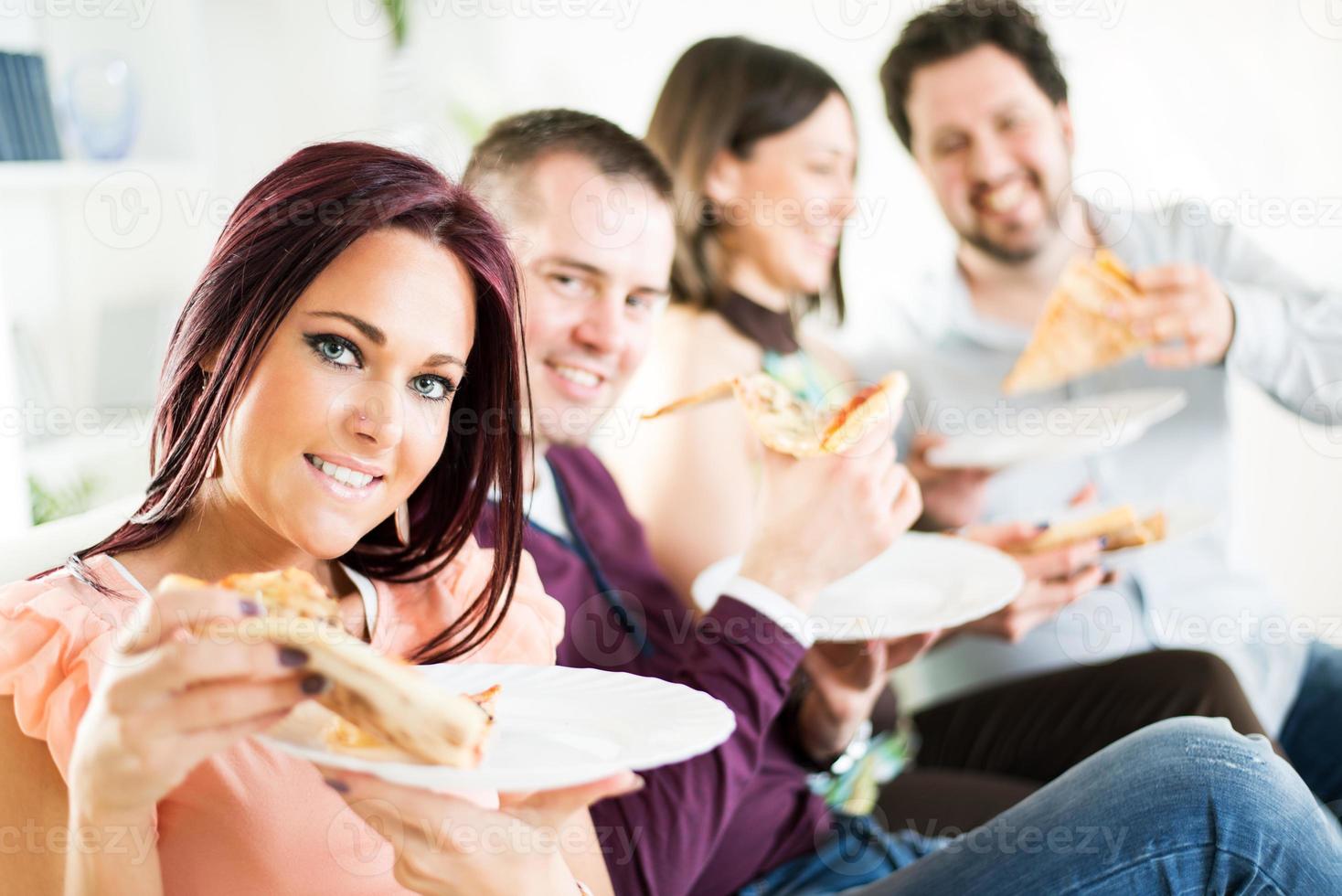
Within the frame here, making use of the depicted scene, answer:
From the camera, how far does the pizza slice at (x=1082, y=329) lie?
176 centimetres

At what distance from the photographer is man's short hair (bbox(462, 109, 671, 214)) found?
4.35 feet

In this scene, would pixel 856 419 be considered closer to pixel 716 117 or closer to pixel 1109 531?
pixel 1109 531

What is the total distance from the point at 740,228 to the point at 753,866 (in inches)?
38.0

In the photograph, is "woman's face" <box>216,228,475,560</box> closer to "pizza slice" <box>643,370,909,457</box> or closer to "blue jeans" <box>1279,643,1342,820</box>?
"pizza slice" <box>643,370,909,457</box>

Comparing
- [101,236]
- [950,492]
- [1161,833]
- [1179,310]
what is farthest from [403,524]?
[101,236]

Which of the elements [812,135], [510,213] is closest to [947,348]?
[812,135]

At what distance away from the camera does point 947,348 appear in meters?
2.09

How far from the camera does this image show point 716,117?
1.81 meters

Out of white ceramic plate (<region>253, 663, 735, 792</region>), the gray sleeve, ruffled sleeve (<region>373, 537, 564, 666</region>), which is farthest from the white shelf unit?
the gray sleeve

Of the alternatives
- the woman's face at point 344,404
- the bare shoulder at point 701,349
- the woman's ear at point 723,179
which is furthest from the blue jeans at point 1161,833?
the woman's ear at point 723,179

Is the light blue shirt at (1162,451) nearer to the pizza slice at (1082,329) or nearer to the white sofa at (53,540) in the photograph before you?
the pizza slice at (1082,329)

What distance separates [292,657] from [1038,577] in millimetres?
1251

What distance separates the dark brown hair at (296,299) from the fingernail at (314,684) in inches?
11.3

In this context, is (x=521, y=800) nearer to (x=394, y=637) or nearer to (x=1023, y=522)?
(x=394, y=637)
